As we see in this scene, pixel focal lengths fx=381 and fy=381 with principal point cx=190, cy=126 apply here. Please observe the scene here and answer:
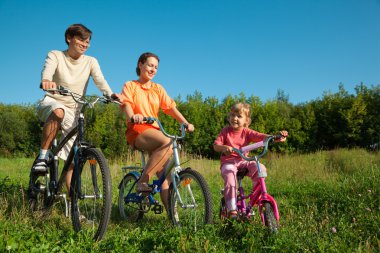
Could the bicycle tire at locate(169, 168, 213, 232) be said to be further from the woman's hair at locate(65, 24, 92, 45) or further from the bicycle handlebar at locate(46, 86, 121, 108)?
the woman's hair at locate(65, 24, 92, 45)

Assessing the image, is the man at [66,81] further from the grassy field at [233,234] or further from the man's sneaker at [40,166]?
the grassy field at [233,234]

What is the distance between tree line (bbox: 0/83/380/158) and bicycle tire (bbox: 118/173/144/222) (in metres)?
10.9

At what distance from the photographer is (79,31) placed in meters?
4.30

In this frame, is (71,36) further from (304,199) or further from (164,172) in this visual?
(304,199)

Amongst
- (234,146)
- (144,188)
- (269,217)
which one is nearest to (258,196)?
(269,217)

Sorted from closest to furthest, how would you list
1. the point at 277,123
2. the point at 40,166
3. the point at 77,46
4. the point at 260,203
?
the point at 260,203 → the point at 40,166 → the point at 77,46 → the point at 277,123

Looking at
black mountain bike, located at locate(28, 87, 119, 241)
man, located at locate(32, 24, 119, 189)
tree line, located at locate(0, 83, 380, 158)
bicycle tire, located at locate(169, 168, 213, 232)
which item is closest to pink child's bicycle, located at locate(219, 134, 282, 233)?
bicycle tire, located at locate(169, 168, 213, 232)

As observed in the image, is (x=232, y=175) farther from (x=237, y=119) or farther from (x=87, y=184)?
(x=87, y=184)

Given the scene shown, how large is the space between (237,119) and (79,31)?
80.1 inches

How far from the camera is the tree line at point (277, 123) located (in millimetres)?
16641

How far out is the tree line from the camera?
54.6 ft

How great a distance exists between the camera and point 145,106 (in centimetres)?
452

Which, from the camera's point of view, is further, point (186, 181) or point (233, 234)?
point (186, 181)

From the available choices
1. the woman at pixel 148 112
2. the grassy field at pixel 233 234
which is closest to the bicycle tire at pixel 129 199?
the grassy field at pixel 233 234
